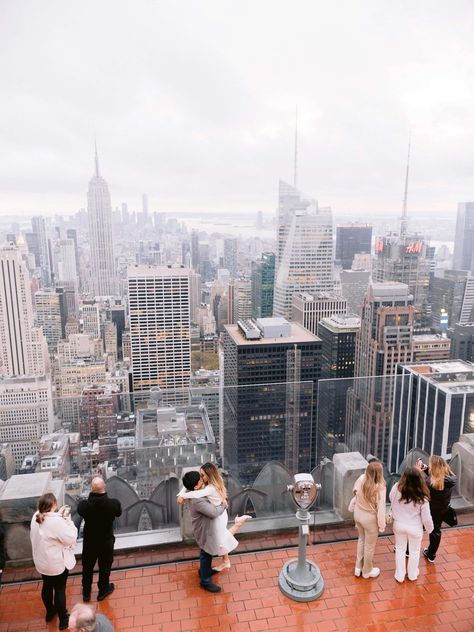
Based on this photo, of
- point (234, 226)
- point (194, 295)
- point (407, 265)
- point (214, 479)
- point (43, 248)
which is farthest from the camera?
point (234, 226)

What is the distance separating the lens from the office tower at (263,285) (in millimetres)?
71188

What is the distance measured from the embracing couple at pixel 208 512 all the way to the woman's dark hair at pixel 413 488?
110cm

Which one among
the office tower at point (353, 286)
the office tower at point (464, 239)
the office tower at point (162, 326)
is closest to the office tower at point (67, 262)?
the office tower at point (162, 326)

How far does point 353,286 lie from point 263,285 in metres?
13.9

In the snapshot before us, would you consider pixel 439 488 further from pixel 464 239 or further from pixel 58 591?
pixel 464 239

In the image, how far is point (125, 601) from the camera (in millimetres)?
2852

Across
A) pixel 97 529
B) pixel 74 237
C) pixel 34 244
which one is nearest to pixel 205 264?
pixel 74 237

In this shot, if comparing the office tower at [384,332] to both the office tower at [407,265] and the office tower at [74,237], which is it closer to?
the office tower at [407,265]

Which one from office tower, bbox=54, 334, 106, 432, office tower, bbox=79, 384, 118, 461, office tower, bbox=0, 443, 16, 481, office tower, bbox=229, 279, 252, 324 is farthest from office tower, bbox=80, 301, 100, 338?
office tower, bbox=0, 443, 16, 481

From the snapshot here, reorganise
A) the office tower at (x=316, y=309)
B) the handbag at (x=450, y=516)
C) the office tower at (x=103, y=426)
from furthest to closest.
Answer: the office tower at (x=316, y=309) → the office tower at (x=103, y=426) → the handbag at (x=450, y=516)

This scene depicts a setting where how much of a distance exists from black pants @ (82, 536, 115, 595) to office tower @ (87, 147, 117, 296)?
80.5m

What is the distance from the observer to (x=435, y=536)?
123 inches

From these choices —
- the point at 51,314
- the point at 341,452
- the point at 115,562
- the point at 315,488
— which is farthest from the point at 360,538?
the point at 51,314

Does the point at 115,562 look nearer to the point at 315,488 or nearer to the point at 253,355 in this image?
the point at 315,488
